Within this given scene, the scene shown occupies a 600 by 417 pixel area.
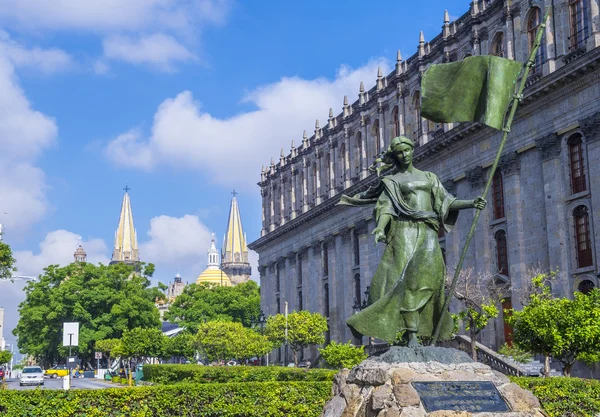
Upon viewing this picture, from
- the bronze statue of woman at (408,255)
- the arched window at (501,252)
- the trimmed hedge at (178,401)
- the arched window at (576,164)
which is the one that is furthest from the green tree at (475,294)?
the bronze statue of woman at (408,255)

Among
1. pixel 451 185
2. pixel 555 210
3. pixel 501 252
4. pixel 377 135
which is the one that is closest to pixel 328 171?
pixel 377 135

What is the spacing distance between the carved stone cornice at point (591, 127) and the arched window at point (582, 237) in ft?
8.75

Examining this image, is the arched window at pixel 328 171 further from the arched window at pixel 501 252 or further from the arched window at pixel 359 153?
the arched window at pixel 501 252

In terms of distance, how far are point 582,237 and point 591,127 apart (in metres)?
4.16

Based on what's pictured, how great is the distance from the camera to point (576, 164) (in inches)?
1222

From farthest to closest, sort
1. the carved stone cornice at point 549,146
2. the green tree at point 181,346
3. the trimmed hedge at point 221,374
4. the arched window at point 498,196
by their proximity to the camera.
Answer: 1. the green tree at point 181,346
2. the arched window at point 498,196
3. the carved stone cornice at point 549,146
4. the trimmed hedge at point 221,374

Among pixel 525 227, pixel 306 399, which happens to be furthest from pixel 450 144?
pixel 306 399

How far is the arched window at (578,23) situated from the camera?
99.8ft

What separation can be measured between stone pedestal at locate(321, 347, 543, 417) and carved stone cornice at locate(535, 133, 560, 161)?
23880 mm

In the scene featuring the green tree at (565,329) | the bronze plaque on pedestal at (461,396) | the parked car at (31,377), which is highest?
the green tree at (565,329)

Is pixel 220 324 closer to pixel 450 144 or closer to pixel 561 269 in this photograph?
pixel 450 144

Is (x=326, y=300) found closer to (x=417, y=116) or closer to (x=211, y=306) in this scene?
(x=417, y=116)

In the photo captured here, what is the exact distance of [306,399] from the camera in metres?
17.1

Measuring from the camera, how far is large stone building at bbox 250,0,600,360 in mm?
30141
